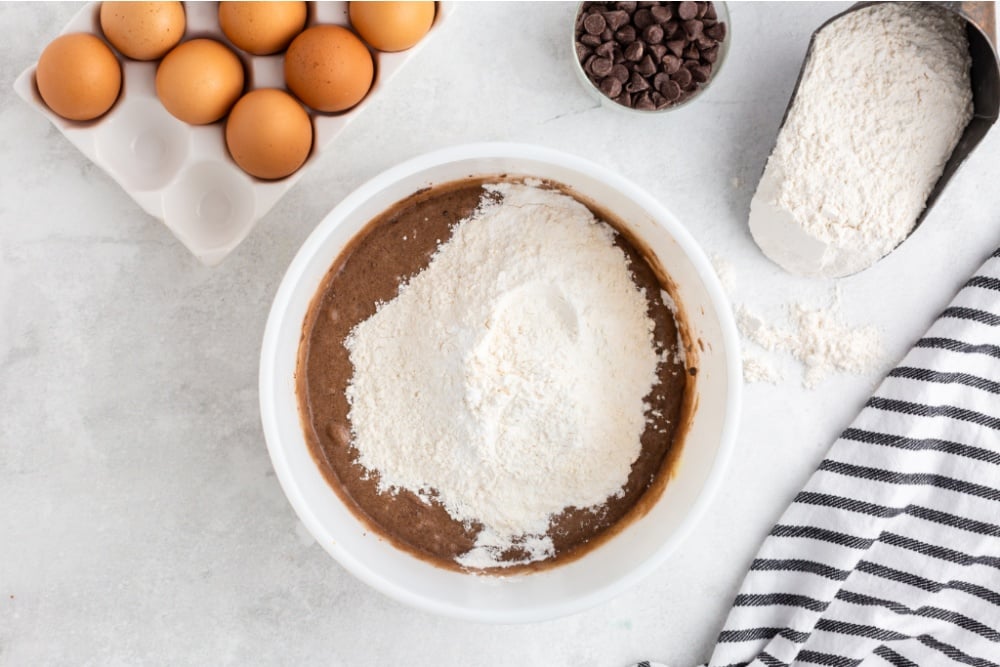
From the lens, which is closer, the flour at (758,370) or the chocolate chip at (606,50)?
the chocolate chip at (606,50)

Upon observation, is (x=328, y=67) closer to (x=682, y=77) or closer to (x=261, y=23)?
(x=261, y=23)

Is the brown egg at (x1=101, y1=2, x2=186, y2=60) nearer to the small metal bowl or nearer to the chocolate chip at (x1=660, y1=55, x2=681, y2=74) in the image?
the small metal bowl

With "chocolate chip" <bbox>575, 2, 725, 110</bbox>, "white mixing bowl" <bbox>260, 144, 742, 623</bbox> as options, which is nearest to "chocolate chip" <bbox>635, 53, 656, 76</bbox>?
"chocolate chip" <bbox>575, 2, 725, 110</bbox>

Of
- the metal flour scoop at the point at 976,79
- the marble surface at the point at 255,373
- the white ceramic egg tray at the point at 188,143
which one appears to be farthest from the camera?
the marble surface at the point at 255,373

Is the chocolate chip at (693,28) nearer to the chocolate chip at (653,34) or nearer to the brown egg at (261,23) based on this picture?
the chocolate chip at (653,34)

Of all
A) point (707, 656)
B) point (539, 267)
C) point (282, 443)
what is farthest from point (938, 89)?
point (282, 443)

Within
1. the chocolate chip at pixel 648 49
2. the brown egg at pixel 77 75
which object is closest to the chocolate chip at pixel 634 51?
the chocolate chip at pixel 648 49

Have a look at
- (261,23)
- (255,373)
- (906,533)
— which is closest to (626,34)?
(261,23)
